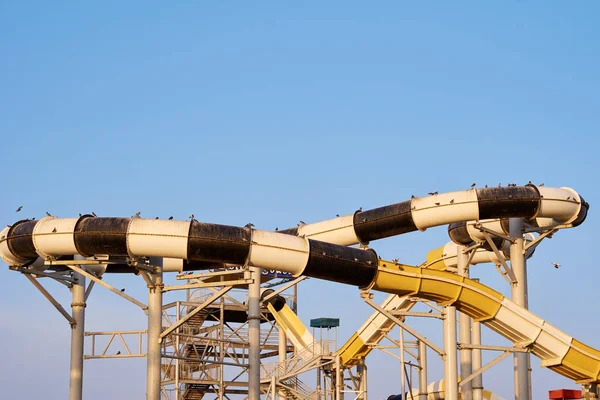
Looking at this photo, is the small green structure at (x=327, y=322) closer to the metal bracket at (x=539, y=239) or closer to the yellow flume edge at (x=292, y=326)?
the yellow flume edge at (x=292, y=326)

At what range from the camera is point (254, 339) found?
43.6m

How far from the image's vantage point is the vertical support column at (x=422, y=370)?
2420 inches

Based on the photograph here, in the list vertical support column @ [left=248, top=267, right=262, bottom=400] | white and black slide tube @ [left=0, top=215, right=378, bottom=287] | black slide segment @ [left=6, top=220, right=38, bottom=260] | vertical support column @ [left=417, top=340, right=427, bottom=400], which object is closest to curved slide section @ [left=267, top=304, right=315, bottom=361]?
vertical support column @ [left=417, top=340, right=427, bottom=400]

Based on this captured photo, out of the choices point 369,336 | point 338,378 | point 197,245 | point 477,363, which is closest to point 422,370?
point 369,336

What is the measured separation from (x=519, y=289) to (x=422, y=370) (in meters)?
15.5

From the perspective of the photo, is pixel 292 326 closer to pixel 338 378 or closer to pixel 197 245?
pixel 338 378

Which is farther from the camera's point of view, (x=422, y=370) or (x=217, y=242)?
(x=422, y=370)

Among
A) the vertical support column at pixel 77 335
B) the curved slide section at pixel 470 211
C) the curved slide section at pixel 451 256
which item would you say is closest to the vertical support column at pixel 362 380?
the curved slide section at pixel 451 256

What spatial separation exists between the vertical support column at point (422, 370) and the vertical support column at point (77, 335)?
77.6 ft

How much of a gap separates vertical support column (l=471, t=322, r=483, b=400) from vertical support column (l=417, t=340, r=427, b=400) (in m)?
7.43

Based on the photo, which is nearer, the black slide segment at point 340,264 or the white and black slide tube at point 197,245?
the white and black slide tube at point 197,245

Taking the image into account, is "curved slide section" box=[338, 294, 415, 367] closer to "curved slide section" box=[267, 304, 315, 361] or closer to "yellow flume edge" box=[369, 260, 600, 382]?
"curved slide section" box=[267, 304, 315, 361]

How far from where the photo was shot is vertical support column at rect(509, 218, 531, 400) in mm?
46438

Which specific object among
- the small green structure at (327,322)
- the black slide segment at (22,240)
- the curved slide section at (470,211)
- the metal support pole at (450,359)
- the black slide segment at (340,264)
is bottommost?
the metal support pole at (450,359)
